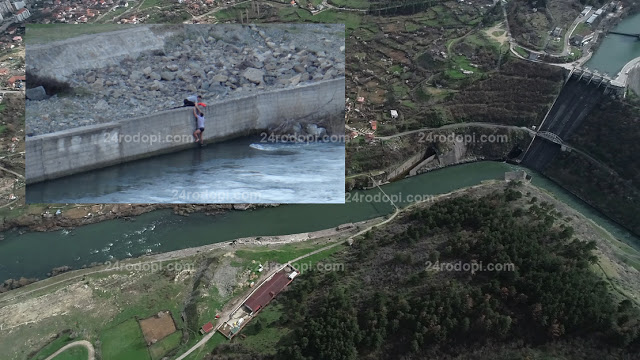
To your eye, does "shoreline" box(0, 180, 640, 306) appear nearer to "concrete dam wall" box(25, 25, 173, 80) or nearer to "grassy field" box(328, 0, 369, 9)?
"concrete dam wall" box(25, 25, 173, 80)

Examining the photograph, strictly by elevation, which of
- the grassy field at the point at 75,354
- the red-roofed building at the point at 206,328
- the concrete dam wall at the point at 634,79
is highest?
the concrete dam wall at the point at 634,79

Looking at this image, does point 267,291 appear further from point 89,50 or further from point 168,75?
point 89,50

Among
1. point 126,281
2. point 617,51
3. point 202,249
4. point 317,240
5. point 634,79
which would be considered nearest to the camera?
point 126,281

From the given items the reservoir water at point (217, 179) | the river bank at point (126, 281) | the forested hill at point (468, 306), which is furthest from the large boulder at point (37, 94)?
the forested hill at point (468, 306)

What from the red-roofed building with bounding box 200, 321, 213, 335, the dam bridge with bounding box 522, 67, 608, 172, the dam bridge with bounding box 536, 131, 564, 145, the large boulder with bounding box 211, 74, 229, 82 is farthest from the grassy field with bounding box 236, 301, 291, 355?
the dam bridge with bounding box 536, 131, 564, 145

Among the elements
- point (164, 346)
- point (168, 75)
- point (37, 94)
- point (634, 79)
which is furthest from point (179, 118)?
point (634, 79)

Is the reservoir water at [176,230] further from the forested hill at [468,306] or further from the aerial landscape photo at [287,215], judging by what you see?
the forested hill at [468,306]
